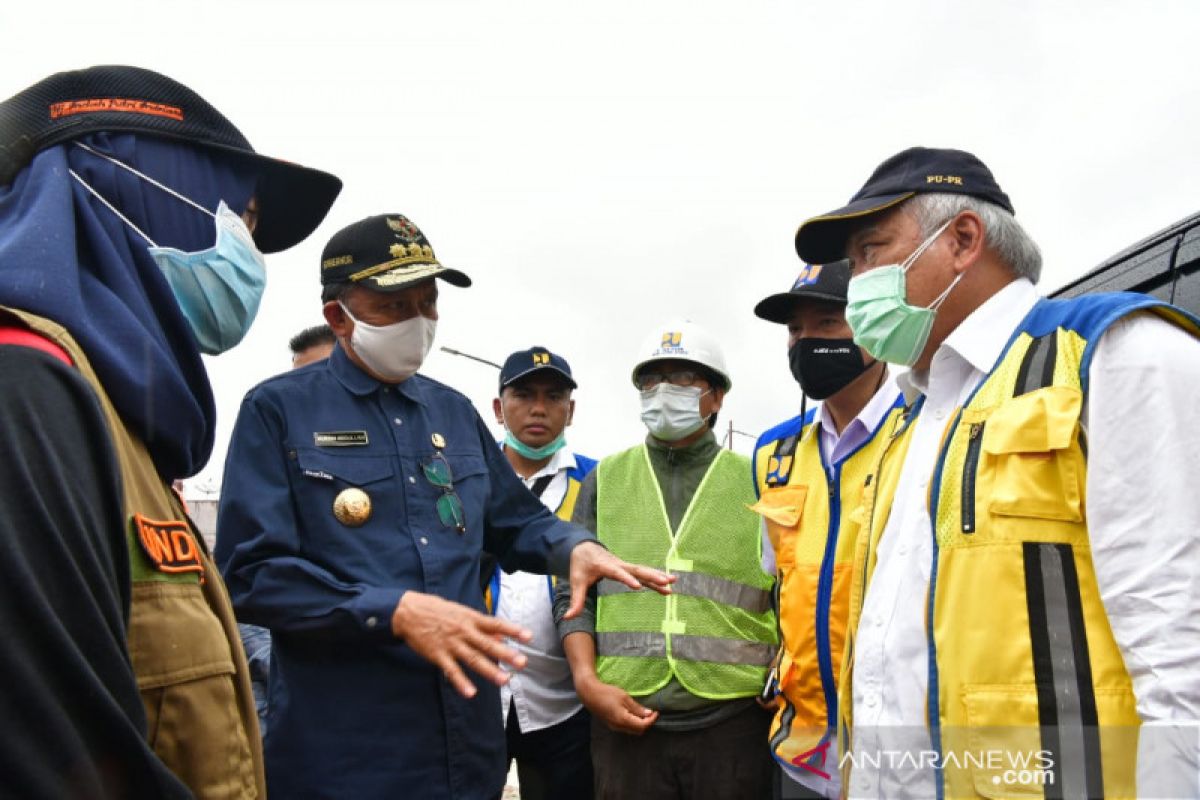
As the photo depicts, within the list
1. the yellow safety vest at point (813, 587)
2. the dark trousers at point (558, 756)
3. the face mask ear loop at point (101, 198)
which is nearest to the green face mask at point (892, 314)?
the yellow safety vest at point (813, 587)

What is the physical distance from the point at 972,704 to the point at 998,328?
35.7 inches

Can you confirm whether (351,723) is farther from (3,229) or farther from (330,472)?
(3,229)

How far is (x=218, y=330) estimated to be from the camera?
1.75 meters

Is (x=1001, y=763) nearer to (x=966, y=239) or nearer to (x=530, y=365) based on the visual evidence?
(x=966, y=239)

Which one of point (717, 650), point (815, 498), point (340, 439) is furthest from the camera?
point (717, 650)

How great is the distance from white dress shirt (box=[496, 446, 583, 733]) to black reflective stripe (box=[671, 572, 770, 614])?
68cm

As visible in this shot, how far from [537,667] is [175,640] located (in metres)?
2.68

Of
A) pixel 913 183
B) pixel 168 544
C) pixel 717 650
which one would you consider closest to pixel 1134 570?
pixel 913 183

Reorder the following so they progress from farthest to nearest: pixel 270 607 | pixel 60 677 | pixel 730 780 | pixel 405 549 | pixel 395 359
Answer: pixel 730 780 < pixel 395 359 < pixel 405 549 < pixel 270 607 < pixel 60 677

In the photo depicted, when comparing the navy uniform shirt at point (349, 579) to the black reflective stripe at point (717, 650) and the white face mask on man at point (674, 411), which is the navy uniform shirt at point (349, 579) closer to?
the black reflective stripe at point (717, 650)

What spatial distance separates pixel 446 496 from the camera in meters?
2.45

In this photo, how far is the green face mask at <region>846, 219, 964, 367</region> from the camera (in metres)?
2.33

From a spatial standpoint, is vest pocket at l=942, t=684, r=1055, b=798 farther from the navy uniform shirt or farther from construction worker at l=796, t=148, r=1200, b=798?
the navy uniform shirt

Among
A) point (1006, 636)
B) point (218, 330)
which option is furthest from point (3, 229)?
point (1006, 636)
